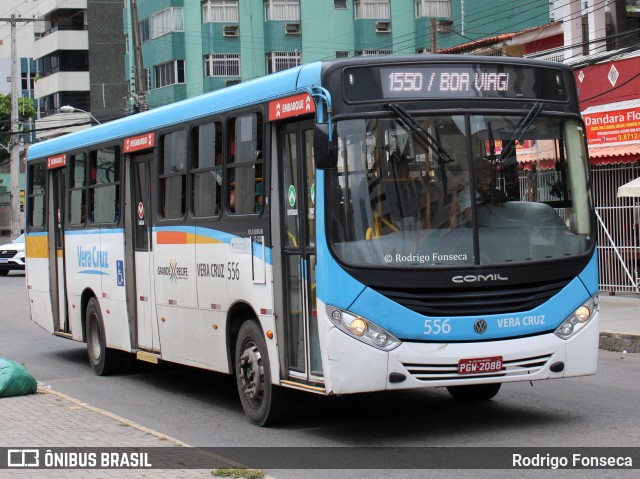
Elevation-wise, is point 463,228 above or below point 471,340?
above

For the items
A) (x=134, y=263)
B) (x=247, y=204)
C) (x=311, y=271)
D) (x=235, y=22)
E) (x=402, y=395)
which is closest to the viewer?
(x=311, y=271)

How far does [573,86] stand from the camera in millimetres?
9266

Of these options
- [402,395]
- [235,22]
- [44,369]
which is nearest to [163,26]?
[235,22]

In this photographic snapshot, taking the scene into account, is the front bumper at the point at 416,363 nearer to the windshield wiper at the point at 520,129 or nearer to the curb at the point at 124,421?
the curb at the point at 124,421

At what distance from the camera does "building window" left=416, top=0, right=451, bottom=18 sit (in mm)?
53875

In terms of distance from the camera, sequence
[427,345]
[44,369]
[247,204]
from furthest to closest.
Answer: [44,369] → [247,204] → [427,345]

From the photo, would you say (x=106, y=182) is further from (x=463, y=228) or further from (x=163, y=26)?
(x=163, y=26)

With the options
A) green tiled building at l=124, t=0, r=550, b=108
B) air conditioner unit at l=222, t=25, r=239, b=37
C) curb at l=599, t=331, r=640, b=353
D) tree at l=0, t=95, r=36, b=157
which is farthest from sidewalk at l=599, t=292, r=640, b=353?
tree at l=0, t=95, r=36, b=157

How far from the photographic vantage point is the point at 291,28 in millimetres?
52625

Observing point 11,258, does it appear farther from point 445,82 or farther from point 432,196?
point 432,196

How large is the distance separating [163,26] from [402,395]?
44.1 meters

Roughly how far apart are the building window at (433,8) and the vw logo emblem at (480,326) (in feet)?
154

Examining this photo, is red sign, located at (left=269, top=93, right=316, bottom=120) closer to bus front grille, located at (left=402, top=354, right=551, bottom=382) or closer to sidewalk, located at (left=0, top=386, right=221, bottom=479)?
bus front grille, located at (left=402, top=354, right=551, bottom=382)

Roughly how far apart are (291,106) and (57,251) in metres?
7.46
